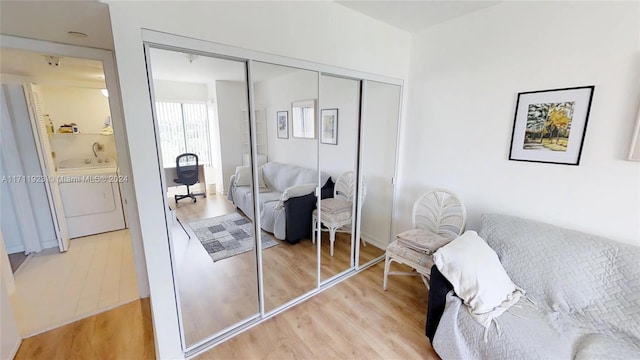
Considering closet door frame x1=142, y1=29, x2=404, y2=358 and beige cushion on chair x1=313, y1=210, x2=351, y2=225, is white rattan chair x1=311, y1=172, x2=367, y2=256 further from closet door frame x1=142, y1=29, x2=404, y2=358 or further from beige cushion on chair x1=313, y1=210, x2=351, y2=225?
closet door frame x1=142, y1=29, x2=404, y2=358

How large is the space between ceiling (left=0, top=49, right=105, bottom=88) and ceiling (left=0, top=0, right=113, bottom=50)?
652mm

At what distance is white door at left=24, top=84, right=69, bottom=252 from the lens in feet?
Answer: 9.46

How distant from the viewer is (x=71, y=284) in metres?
2.54

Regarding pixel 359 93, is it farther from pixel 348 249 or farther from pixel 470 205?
pixel 348 249

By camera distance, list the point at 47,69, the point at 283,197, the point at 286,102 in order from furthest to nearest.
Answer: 1. the point at 47,69
2. the point at 283,197
3. the point at 286,102

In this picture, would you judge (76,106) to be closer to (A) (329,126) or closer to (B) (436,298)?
(A) (329,126)

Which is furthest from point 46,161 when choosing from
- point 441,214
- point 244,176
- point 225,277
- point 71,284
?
point 441,214

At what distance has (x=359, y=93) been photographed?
8.02 feet

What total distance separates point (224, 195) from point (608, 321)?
2.58 meters

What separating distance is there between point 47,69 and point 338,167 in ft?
11.0

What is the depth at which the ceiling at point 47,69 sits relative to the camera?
2.32 metres

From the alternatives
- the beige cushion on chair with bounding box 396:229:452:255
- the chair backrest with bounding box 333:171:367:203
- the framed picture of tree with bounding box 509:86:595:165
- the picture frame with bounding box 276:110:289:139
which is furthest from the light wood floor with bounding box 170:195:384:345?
the framed picture of tree with bounding box 509:86:595:165

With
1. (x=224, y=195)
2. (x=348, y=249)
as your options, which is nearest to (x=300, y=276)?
(x=348, y=249)

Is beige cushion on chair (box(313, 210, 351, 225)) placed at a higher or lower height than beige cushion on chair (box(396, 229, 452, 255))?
higher
